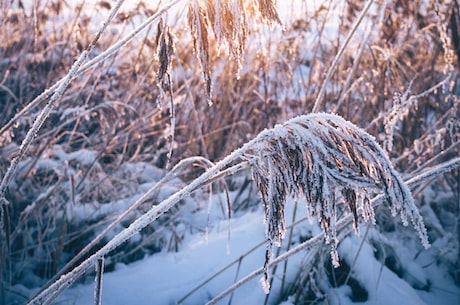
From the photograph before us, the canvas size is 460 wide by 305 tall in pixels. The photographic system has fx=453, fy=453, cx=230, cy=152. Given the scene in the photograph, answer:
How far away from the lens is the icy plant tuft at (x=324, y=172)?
3.01 feet

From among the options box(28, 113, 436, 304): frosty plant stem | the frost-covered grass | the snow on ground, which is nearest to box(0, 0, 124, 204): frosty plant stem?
the frost-covered grass

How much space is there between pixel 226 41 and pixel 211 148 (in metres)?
2.37

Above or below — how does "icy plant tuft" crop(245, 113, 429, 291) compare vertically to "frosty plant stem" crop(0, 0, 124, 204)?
below

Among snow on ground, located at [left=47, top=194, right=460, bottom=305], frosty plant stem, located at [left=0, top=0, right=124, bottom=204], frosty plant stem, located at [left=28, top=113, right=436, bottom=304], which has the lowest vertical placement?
snow on ground, located at [left=47, top=194, right=460, bottom=305]

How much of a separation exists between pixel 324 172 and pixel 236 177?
244cm

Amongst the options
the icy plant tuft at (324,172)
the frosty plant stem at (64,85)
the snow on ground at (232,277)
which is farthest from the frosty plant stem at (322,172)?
the snow on ground at (232,277)

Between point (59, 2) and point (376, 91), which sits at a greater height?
point (59, 2)

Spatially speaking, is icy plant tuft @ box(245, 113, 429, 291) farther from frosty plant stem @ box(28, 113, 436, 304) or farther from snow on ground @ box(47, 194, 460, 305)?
snow on ground @ box(47, 194, 460, 305)

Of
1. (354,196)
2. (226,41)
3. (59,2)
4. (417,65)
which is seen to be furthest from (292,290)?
(59,2)

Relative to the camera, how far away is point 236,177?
335cm

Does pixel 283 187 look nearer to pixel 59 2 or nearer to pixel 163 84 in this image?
pixel 163 84

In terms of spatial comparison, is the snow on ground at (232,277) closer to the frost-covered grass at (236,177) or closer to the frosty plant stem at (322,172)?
the frost-covered grass at (236,177)

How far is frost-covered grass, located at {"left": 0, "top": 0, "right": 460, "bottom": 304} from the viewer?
0.95 m

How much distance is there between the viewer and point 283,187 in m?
0.95
